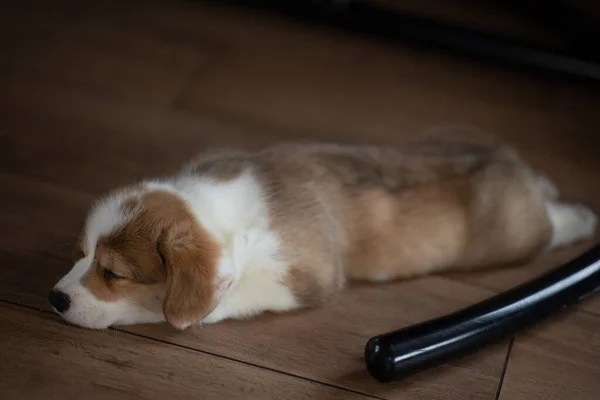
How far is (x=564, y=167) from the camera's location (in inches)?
71.2

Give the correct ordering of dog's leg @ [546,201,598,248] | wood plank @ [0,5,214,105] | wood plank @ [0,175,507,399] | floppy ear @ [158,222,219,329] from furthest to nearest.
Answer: wood plank @ [0,5,214,105], dog's leg @ [546,201,598,248], wood plank @ [0,175,507,399], floppy ear @ [158,222,219,329]

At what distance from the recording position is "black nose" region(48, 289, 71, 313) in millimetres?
1242

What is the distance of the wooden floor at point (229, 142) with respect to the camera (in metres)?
A: 1.30

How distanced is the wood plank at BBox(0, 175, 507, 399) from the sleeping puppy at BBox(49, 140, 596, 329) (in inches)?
Result: 1.3

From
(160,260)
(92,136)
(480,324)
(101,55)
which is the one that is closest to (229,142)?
(92,136)

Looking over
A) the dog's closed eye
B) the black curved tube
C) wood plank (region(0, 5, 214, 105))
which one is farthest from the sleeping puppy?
wood plank (region(0, 5, 214, 105))

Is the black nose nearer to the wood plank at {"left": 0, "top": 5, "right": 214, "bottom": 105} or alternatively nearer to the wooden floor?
the wooden floor

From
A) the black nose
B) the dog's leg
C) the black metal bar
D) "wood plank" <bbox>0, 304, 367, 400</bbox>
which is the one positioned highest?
the black metal bar

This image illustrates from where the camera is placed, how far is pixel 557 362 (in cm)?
Answer: 139

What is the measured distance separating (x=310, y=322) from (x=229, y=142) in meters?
0.54

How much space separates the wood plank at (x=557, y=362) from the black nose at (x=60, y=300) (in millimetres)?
750

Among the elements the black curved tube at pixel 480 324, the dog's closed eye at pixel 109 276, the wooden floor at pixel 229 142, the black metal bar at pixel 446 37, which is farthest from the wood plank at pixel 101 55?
the black curved tube at pixel 480 324

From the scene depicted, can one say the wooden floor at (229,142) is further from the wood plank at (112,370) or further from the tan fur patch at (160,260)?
the tan fur patch at (160,260)

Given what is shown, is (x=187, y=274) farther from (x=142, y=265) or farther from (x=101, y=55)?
(x=101, y=55)
